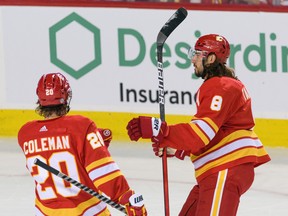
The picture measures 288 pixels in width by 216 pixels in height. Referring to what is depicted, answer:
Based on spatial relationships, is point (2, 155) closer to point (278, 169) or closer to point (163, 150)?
point (278, 169)

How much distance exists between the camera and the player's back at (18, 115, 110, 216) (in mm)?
4570

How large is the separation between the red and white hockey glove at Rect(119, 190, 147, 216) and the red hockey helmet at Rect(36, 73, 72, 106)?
452 millimetres

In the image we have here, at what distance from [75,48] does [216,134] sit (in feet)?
13.0

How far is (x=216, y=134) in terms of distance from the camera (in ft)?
16.6

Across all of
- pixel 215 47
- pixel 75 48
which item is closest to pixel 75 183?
pixel 215 47

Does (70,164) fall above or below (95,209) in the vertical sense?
above

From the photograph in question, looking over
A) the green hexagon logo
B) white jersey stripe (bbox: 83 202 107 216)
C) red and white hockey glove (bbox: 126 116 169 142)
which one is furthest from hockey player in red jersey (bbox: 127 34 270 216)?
the green hexagon logo

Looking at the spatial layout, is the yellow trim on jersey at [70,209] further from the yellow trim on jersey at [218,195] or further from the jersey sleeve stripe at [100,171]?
the yellow trim on jersey at [218,195]

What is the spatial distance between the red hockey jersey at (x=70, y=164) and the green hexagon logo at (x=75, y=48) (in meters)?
4.18

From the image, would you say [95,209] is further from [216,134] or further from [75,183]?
[216,134]

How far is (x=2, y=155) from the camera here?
8562 millimetres

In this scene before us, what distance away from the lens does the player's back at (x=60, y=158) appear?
15.0 ft

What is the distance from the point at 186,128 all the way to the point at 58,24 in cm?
415

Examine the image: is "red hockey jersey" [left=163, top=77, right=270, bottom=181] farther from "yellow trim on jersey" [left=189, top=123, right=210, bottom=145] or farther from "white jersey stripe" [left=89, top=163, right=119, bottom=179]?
"white jersey stripe" [left=89, top=163, right=119, bottom=179]
